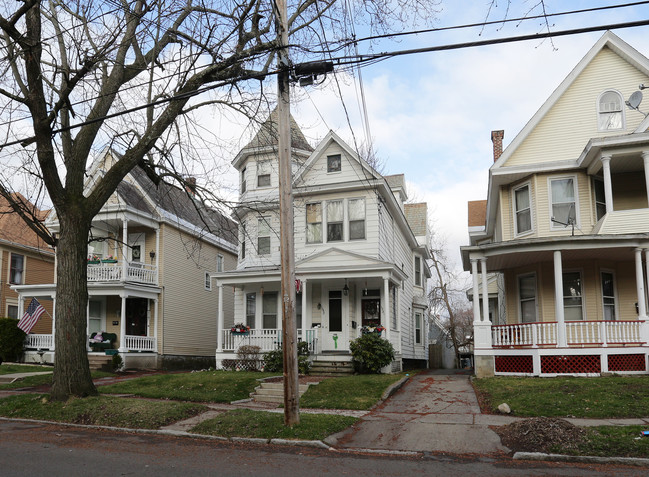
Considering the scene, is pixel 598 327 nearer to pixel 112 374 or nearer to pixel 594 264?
pixel 594 264

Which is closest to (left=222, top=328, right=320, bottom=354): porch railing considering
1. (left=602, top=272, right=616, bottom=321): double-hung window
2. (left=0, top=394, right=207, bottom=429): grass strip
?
(left=0, top=394, right=207, bottom=429): grass strip

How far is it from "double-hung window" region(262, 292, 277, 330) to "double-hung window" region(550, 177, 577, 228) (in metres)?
10.4

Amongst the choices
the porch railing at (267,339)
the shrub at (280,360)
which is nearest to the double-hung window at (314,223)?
the porch railing at (267,339)

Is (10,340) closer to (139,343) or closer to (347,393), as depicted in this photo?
(139,343)

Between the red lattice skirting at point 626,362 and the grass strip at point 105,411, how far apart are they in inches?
427

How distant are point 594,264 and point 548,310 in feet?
6.34

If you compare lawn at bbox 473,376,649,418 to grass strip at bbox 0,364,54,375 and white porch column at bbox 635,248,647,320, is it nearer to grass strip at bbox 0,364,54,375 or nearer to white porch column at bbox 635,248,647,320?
white porch column at bbox 635,248,647,320

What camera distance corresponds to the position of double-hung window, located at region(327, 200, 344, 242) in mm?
21203

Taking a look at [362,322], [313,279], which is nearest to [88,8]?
[313,279]

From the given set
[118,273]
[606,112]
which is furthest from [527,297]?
[118,273]

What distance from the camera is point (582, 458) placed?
306 inches

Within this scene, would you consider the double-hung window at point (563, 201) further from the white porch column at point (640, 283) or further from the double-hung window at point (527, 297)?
the white porch column at point (640, 283)

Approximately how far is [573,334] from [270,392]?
854 cm

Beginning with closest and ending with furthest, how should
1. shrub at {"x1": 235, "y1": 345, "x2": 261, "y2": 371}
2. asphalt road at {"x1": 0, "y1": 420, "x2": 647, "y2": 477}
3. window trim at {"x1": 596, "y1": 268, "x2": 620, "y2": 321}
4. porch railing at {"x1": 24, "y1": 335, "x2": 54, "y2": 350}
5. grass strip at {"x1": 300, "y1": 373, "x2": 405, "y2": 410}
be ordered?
1. asphalt road at {"x1": 0, "y1": 420, "x2": 647, "y2": 477}
2. grass strip at {"x1": 300, "y1": 373, "x2": 405, "y2": 410}
3. window trim at {"x1": 596, "y1": 268, "x2": 620, "y2": 321}
4. shrub at {"x1": 235, "y1": 345, "x2": 261, "y2": 371}
5. porch railing at {"x1": 24, "y1": 335, "x2": 54, "y2": 350}
